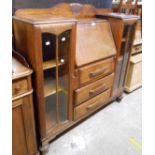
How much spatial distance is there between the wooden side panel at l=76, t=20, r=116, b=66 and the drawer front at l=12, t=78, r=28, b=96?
19.5 inches

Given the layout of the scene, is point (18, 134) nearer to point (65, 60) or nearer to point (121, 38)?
point (65, 60)

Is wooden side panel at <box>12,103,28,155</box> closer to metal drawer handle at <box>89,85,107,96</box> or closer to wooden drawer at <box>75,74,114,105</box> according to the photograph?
wooden drawer at <box>75,74,114,105</box>

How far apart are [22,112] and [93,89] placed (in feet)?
2.61

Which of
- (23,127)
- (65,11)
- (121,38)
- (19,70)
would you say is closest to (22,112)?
(23,127)

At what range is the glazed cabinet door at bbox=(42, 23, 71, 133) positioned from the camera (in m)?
1.12

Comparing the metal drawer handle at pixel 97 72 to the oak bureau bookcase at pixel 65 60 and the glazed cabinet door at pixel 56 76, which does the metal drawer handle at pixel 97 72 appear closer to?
the oak bureau bookcase at pixel 65 60

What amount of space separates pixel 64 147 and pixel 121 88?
1.09 meters

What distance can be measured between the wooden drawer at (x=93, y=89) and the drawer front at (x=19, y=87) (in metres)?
0.55

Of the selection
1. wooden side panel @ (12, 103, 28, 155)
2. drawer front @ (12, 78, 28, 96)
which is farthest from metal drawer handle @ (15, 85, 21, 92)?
wooden side panel @ (12, 103, 28, 155)

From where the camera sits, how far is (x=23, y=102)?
1.04 metres

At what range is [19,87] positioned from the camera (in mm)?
988

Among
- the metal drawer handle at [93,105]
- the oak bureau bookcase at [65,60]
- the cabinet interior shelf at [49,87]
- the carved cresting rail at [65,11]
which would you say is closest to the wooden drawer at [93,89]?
the oak bureau bookcase at [65,60]
